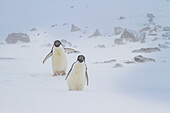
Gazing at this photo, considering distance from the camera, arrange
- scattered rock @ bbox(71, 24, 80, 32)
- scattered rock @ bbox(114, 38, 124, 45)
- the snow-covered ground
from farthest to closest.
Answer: scattered rock @ bbox(71, 24, 80, 32) < scattered rock @ bbox(114, 38, 124, 45) < the snow-covered ground

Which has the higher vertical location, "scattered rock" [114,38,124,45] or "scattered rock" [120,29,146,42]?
"scattered rock" [120,29,146,42]

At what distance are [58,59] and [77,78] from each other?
1.70 ft

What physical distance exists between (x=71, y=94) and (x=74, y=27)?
2954 mm

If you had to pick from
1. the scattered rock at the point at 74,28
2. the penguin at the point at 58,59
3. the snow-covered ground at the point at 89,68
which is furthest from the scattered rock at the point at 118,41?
the penguin at the point at 58,59

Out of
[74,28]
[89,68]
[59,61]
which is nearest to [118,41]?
[74,28]

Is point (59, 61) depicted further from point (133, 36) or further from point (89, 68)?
point (133, 36)

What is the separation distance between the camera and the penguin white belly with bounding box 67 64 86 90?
4.52 ft

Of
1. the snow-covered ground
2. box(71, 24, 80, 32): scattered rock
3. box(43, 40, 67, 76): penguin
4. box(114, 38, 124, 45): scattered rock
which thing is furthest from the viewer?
box(71, 24, 80, 32): scattered rock

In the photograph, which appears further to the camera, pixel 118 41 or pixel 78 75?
pixel 118 41

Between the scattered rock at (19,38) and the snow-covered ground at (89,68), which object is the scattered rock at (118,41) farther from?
the scattered rock at (19,38)

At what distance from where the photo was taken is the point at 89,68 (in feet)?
6.86

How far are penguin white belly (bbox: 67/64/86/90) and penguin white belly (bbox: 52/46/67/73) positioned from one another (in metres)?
0.47

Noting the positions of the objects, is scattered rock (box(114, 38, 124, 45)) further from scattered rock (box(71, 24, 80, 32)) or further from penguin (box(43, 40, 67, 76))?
penguin (box(43, 40, 67, 76))

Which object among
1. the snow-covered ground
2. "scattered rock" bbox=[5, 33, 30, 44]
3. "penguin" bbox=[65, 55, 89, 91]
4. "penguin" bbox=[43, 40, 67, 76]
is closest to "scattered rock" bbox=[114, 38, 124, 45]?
the snow-covered ground
